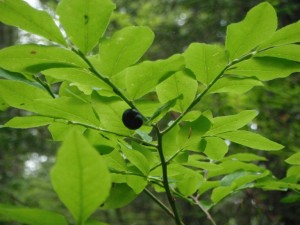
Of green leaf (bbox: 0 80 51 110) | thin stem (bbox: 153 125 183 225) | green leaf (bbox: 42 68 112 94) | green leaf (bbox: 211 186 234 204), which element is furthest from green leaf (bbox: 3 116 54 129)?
green leaf (bbox: 211 186 234 204)

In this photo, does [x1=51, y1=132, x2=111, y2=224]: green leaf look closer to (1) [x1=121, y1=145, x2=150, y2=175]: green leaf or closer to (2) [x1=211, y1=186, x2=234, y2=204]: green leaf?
(1) [x1=121, y1=145, x2=150, y2=175]: green leaf

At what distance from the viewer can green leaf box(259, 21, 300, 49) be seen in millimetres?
867

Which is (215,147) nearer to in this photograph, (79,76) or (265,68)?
(265,68)

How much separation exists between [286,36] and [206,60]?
0.21 metres

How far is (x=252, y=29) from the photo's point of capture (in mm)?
859

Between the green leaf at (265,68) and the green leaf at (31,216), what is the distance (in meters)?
0.57

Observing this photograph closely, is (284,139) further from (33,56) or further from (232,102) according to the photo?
(33,56)

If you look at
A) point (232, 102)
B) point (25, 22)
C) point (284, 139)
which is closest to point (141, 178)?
point (25, 22)

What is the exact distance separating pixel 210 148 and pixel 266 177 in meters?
0.33

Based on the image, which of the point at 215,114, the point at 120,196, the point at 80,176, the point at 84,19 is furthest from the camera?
the point at 215,114

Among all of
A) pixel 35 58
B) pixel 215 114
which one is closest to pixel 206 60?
pixel 35 58

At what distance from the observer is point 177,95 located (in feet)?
3.03

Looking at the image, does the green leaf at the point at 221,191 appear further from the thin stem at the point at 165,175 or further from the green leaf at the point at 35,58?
the green leaf at the point at 35,58

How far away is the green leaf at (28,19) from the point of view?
0.76 meters
